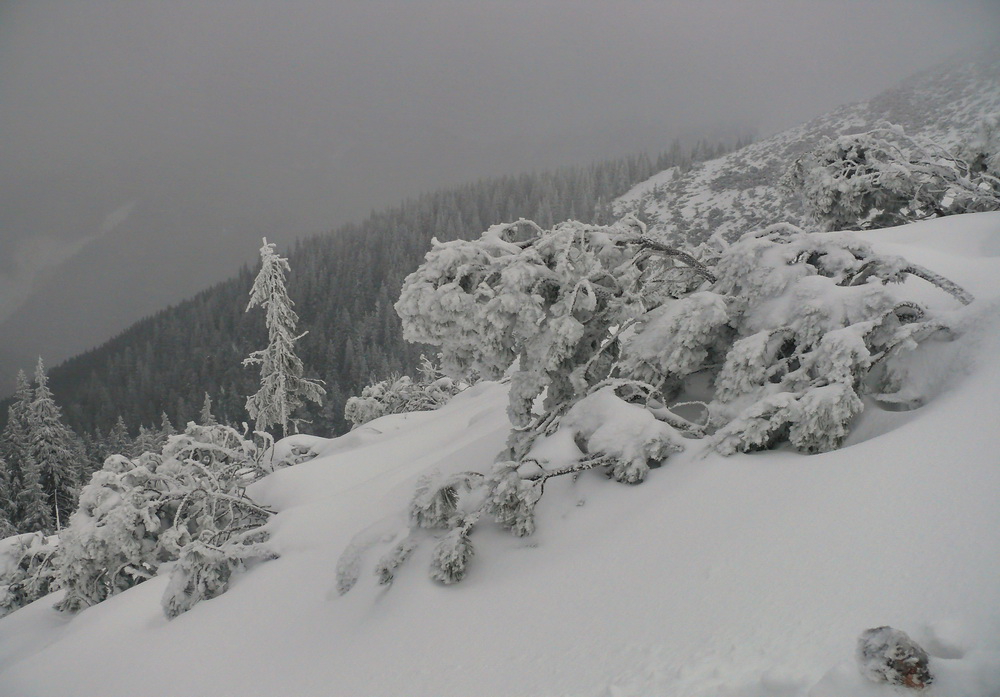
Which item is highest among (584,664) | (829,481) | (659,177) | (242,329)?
(829,481)

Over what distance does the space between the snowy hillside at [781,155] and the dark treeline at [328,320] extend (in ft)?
54.7

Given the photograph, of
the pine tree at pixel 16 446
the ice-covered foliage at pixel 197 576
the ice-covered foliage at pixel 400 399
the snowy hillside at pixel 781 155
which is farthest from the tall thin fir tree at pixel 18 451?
the snowy hillside at pixel 781 155

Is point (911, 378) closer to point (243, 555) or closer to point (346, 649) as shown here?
point (346, 649)

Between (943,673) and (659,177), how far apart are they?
539 feet

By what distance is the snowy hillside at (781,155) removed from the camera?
74250 mm

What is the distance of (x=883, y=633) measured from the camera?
214 cm

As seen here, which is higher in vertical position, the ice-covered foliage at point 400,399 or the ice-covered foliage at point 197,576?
the ice-covered foliage at point 197,576

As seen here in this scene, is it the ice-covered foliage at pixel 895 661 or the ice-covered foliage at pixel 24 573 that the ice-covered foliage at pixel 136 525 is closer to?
the ice-covered foliage at pixel 24 573

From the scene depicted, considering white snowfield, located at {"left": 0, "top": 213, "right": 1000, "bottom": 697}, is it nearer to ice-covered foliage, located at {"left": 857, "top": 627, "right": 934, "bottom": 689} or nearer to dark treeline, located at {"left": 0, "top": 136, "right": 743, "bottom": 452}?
ice-covered foliage, located at {"left": 857, "top": 627, "right": 934, "bottom": 689}

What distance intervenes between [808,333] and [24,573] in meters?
15.6

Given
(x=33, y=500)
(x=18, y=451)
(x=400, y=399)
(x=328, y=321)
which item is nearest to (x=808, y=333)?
(x=400, y=399)

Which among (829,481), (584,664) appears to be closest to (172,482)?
(584,664)

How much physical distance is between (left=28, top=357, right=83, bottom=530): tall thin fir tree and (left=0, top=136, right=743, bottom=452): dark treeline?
4541 cm

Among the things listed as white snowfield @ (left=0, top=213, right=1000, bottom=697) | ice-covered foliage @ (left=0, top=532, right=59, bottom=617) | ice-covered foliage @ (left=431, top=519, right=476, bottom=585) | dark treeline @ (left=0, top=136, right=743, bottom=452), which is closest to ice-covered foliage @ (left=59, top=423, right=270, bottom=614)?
white snowfield @ (left=0, top=213, right=1000, bottom=697)
